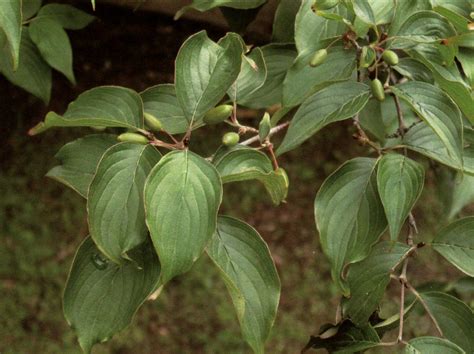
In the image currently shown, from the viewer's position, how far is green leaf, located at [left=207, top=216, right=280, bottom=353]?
3.23ft

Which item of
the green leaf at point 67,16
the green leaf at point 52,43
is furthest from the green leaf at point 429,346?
the green leaf at point 67,16

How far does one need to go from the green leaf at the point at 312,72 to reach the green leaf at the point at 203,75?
0.14m

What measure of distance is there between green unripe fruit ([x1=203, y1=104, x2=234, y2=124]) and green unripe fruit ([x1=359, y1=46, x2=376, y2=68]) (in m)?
0.19

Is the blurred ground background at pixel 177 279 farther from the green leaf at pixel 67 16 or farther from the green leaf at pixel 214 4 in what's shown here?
the green leaf at pixel 214 4

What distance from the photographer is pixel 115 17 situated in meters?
2.37

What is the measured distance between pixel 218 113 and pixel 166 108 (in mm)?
160

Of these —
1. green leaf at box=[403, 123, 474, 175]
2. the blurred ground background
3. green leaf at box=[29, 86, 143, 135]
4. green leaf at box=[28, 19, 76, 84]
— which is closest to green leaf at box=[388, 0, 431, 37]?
green leaf at box=[403, 123, 474, 175]

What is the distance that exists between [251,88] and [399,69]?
0.22m

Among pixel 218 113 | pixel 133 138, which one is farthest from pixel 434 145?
pixel 133 138

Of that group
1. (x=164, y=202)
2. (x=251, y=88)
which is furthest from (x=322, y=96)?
(x=164, y=202)

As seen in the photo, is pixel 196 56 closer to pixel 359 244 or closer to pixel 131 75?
pixel 359 244

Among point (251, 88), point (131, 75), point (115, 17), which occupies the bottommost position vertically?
point (131, 75)

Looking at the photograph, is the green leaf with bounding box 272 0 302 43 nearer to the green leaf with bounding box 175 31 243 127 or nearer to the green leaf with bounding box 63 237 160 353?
the green leaf with bounding box 175 31 243 127

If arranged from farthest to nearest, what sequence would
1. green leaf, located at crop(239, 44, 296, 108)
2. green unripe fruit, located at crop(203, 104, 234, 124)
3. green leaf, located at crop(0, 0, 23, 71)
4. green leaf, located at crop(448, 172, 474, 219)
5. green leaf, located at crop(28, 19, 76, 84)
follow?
green leaf, located at crop(28, 19, 76, 84) → green leaf, located at crop(448, 172, 474, 219) → green leaf, located at crop(239, 44, 296, 108) → green unripe fruit, located at crop(203, 104, 234, 124) → green leaf, located at crop(0, 0, 23, 71)
